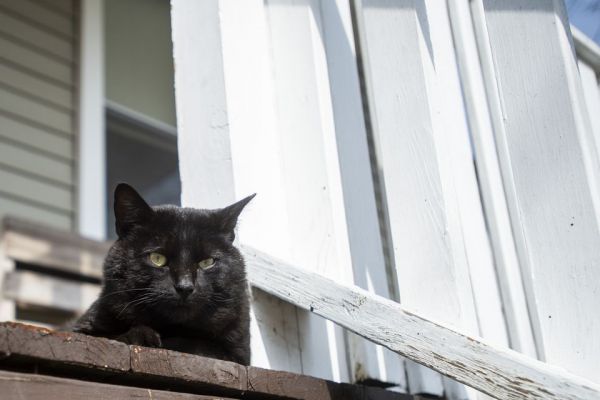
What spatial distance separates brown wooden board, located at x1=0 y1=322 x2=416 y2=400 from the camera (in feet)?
4.09

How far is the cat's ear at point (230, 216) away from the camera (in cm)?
188

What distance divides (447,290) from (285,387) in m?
0.46

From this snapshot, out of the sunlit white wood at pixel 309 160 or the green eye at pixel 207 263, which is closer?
the green eye at pixel 207 263

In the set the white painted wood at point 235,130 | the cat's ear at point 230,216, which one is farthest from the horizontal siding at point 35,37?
the cat's ear at point 230,216

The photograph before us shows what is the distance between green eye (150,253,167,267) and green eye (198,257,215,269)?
0.09 meters

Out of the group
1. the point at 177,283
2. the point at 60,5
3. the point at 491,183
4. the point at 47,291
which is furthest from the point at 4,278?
the point at 491,183

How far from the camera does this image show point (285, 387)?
5.37 feet

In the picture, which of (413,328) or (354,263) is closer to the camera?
(413,328)

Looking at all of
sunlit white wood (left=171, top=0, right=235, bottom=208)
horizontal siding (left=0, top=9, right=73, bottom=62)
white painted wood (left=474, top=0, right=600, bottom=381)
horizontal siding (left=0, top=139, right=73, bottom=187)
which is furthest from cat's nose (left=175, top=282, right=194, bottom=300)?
horizontal siding (left=0, top=9, right=73, bottom=62)

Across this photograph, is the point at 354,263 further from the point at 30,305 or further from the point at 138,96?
the point at 138,96

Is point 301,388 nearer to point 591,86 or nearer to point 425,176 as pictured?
point 425,176

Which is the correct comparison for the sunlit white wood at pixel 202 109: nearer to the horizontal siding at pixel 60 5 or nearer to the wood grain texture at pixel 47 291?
the wood grain texture at pixel 47 291

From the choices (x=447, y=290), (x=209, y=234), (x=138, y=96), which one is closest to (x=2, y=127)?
(x=138, y=96)

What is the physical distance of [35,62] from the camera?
5469 mm
